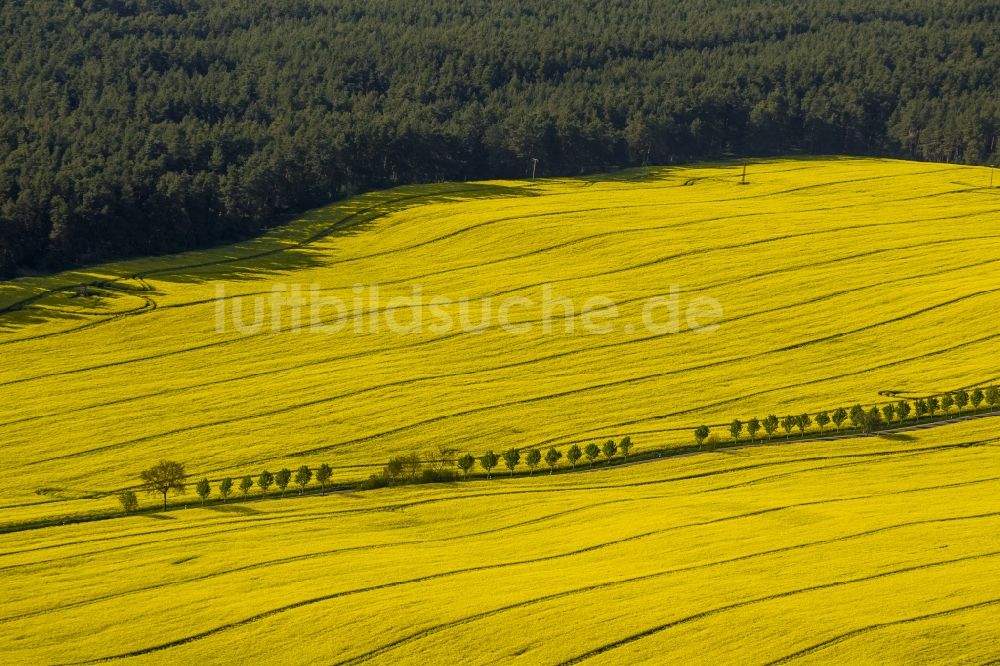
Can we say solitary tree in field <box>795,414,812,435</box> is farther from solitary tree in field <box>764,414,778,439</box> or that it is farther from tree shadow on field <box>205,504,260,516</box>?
tree shadow on field <box>205,504,260,516</box>

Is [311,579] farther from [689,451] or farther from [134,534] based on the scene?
[689,451]

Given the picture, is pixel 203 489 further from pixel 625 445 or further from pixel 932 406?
pixel 932 406

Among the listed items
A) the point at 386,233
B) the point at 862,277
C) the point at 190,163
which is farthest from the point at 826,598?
the point at 190,163

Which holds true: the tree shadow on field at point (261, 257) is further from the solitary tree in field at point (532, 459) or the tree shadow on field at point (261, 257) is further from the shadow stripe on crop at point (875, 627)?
the shadow stripe on crop at point (875, 627)

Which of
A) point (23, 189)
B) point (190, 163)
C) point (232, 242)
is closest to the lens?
point (23, 189)

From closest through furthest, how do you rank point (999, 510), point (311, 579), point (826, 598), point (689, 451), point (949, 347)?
point (826, 598), point (311, 579), point (999, 510), point (689, 451), point (949, 347)

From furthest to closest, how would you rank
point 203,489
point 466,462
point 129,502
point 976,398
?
point 976,398
point 466,462
point 203,489
point 129,502

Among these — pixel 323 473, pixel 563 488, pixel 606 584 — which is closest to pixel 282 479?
pixel 323 473

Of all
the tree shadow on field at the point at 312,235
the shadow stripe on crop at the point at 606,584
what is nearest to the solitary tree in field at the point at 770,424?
the shadow stripe on crop at the point at 606,584
